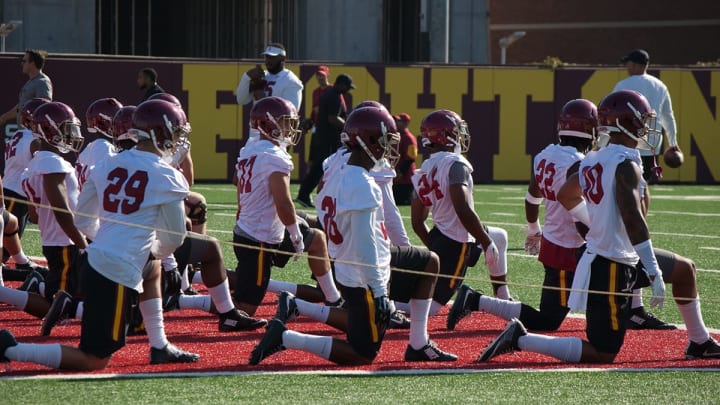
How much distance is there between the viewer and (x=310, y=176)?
17.8 metres

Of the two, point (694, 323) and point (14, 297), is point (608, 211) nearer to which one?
point (694, 323)

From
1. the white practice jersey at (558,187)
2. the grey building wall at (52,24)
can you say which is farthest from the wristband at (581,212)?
the grey building wall at (52,24)

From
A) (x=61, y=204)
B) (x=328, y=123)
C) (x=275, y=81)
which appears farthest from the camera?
(x=328, y=123)

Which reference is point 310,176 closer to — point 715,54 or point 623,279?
point 623,279

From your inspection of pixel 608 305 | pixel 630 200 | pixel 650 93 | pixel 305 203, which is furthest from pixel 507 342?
pixel 305 203

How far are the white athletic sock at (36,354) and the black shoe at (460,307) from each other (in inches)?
119

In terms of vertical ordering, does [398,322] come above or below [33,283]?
below

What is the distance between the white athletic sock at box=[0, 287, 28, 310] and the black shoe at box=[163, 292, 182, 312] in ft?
3.23

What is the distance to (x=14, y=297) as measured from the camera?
29.6ft

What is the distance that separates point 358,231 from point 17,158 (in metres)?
4.74

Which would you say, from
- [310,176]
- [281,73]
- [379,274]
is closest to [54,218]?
[379,274]

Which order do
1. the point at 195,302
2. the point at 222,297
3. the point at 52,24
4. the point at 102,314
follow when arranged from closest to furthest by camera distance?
the point at 102,314, the point at 222,297, the point at 195,302, the point at 52,24

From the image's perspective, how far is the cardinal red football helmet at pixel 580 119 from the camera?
28.8ft

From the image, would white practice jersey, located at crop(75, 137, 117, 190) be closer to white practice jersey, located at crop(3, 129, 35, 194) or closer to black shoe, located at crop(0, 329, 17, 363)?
white practice jersey, located at crop(3, 129, 35, 194)
